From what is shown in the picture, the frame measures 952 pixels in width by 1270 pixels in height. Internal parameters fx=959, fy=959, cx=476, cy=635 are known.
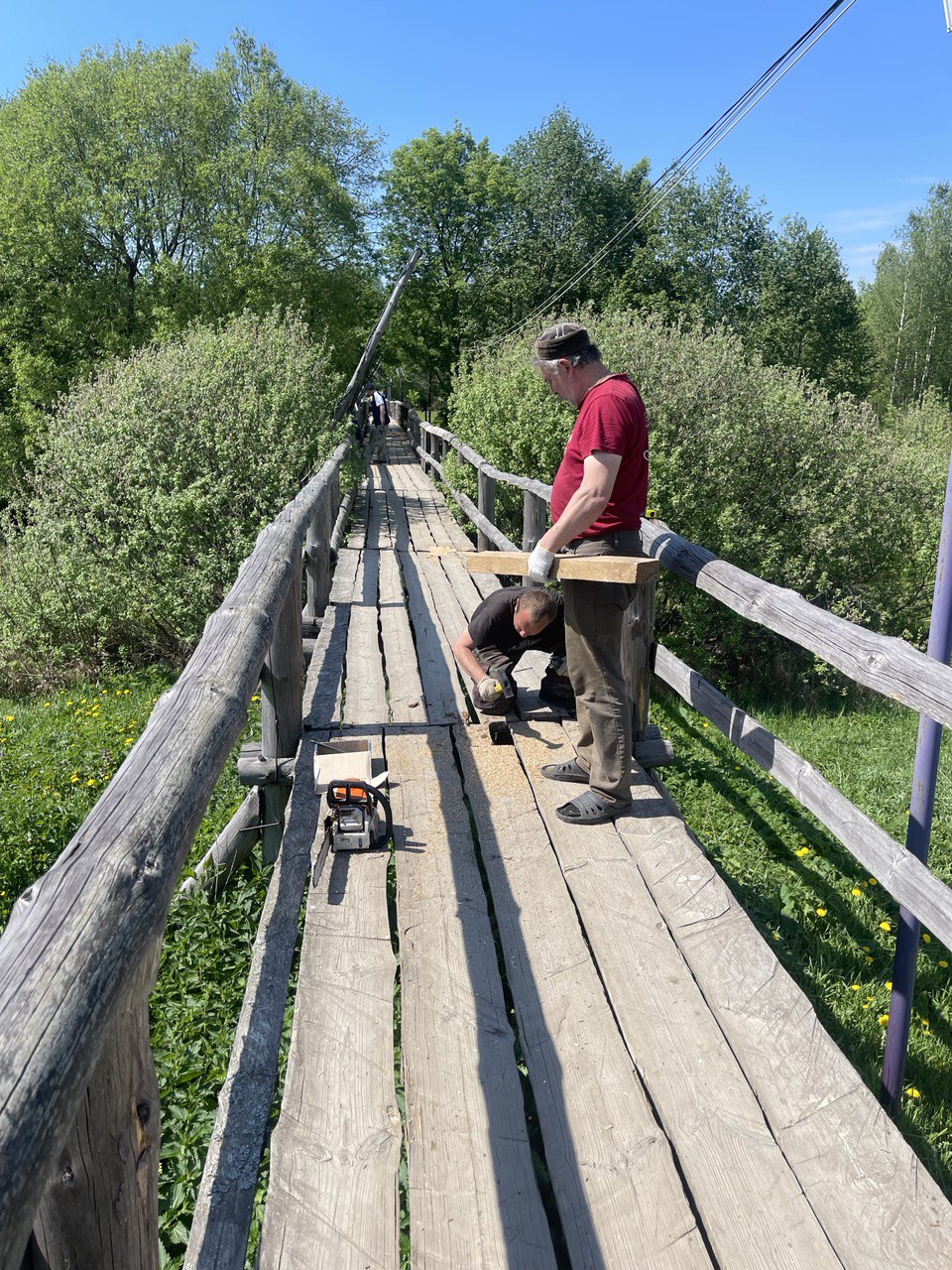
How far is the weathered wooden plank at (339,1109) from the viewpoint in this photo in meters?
1.83

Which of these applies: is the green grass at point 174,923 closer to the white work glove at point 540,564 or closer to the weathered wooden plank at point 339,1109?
the weathered wooden plank at point 339,1109

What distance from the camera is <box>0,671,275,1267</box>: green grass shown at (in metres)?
3.44

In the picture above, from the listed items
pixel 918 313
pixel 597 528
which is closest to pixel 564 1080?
pixel 597 528

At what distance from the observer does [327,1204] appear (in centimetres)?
189

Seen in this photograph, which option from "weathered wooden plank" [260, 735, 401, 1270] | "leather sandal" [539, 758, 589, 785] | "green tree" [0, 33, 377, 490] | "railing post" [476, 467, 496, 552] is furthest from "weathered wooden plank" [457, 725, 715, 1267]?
"green tree" [0, 33, 377, 490]

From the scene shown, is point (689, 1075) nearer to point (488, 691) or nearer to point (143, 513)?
point (488, 691)

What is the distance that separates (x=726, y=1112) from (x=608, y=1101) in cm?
26

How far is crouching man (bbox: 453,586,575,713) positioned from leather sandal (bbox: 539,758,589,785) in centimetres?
63

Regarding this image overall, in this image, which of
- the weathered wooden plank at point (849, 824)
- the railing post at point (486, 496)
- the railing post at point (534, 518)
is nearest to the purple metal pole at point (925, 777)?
the weathered wooden plank at point (849, 824)

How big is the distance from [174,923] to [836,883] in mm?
3607

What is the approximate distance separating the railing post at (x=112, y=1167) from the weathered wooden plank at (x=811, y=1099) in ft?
4.20

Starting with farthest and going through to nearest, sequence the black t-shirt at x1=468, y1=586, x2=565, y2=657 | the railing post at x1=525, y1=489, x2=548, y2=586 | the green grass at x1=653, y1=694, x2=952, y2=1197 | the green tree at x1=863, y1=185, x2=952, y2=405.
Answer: the green tree at x1=863, y1=185, x2=952, y2=405
the railing post at x1=525, y1=489, x2=548, y2=586
the black t-shirt at x1=468, y1=586, x2=565, y2=657
the green grass at x1=653, y1=694, x2=952, y2=1197

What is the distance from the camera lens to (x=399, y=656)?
5.84 m

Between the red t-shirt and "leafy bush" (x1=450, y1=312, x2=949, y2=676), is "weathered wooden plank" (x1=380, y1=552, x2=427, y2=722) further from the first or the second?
"leafy bush" (x1=450, y1=312, x2=949, y2=676)
